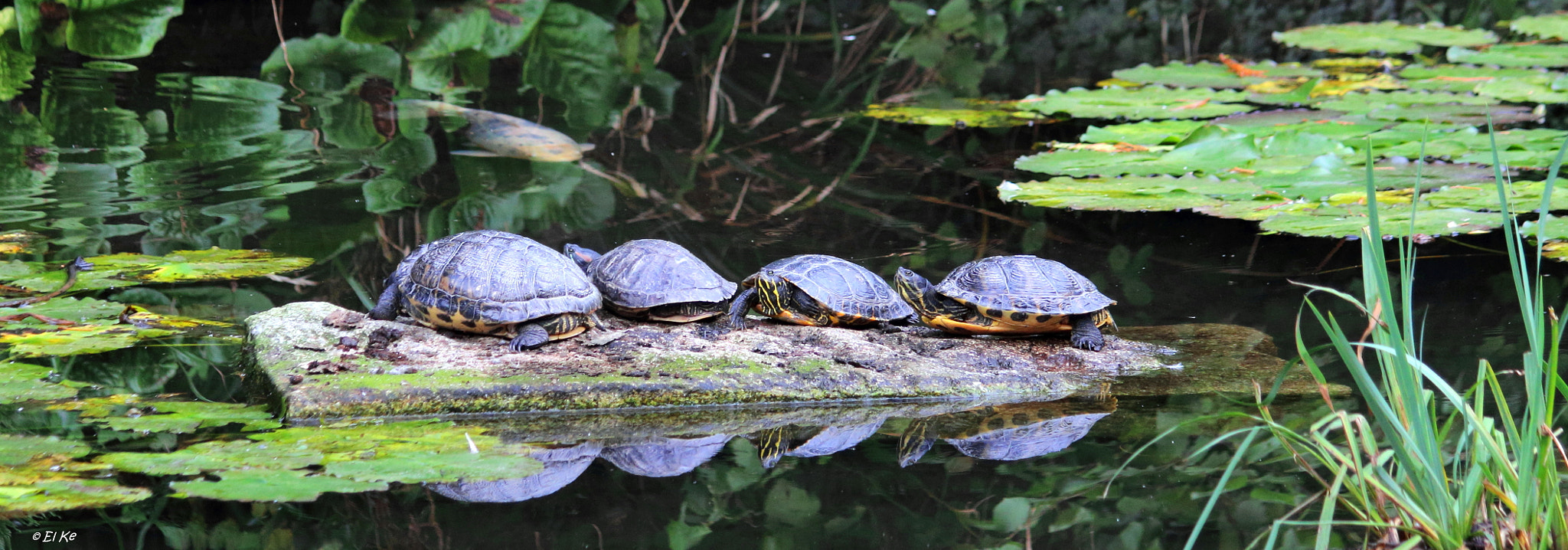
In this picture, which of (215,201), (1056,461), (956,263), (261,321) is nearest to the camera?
(1056,461)

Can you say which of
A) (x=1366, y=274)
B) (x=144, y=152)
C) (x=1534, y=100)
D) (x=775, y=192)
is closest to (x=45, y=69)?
(x=144, y=152)

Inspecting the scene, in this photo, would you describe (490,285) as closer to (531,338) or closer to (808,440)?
(531,338)

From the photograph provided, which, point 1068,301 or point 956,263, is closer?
point 1068,301

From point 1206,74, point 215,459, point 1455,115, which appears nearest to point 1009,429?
point 215,459

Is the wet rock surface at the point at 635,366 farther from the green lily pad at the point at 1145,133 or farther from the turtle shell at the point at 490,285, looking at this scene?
the green lily pad at the point at 1145,133

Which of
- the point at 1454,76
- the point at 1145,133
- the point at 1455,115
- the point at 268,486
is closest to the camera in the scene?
the point at 268,486

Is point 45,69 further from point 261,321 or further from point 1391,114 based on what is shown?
point 1391,114

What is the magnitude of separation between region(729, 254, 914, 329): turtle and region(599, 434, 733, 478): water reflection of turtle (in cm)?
71

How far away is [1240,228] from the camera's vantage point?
4.67m

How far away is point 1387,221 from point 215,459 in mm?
3977

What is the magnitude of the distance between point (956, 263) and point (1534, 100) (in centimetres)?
421

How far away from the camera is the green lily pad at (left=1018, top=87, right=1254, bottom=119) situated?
20.9ft

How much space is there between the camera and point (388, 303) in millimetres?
3219

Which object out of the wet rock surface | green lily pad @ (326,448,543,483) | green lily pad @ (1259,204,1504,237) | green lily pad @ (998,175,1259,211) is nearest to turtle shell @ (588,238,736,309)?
the wet rock surface
